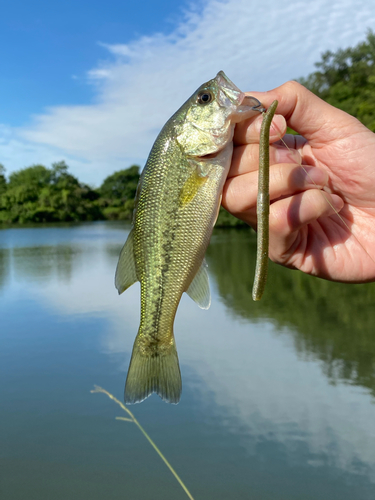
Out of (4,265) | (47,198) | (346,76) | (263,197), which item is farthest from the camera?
(47,198)

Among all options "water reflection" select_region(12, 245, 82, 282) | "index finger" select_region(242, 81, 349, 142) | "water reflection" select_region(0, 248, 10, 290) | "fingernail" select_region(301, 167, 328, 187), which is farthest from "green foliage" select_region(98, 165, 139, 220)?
"fingernail" select_region(301, 167, 328, 187)

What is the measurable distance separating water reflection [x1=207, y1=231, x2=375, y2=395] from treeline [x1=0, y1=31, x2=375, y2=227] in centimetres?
2273

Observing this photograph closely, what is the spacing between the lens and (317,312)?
21.7 m

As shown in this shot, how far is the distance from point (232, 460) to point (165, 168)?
368 inches

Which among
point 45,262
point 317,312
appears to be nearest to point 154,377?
point 317,312

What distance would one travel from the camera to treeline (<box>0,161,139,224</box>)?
9056 cm

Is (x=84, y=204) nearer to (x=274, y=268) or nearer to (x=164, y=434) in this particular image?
(x=274, y=268)

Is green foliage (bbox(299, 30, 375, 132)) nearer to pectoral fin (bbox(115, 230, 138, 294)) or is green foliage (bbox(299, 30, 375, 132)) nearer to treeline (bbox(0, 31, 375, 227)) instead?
treeline (bbox(0, 31, 375, 227))

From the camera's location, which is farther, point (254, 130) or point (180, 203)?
point (254, 130)

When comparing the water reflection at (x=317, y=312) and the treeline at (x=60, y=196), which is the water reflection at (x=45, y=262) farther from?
the treeline at (x=60, y=196)

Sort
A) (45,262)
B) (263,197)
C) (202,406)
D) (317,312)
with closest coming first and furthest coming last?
(263,197), (202,406), (317,312), (45,262)

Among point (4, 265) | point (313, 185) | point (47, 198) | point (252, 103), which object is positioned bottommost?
point (4, 265)

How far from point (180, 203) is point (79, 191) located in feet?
324

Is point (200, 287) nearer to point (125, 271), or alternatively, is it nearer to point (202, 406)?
point (125, 271)
